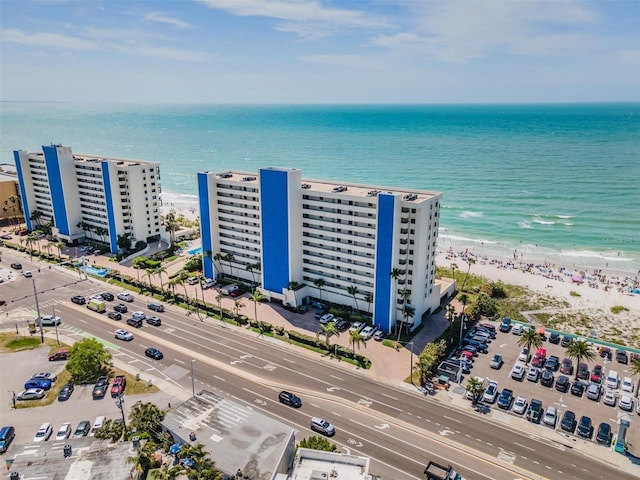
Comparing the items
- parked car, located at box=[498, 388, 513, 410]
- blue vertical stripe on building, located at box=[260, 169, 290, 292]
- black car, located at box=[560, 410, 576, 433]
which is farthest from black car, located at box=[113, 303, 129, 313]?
black car, located at box=[560, 410, 576, 433]

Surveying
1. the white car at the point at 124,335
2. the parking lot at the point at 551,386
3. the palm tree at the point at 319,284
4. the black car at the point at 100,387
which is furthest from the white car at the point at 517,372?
the white car at the point at 124,335

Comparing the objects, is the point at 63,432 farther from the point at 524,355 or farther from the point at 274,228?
the point at 524,355

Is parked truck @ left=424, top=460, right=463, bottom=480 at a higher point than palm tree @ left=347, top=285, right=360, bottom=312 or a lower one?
lower

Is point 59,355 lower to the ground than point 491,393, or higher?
higher

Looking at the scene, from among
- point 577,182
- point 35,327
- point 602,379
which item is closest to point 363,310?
point 602,379

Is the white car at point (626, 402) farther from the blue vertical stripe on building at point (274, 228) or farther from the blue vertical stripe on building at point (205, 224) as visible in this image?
the blue vertical stripe on building at point (205, 224)

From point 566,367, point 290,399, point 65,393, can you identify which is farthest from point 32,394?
point 566,367

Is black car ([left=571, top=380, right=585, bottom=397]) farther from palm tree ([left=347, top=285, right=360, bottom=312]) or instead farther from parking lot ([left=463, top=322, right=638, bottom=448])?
palm tree ([left=347, top=285, right=360, bottom=312])

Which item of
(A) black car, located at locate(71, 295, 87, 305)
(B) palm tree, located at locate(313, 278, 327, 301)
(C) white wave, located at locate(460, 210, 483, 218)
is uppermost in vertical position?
(B) palm tree, located at locate(313, 278, 327, 301)
